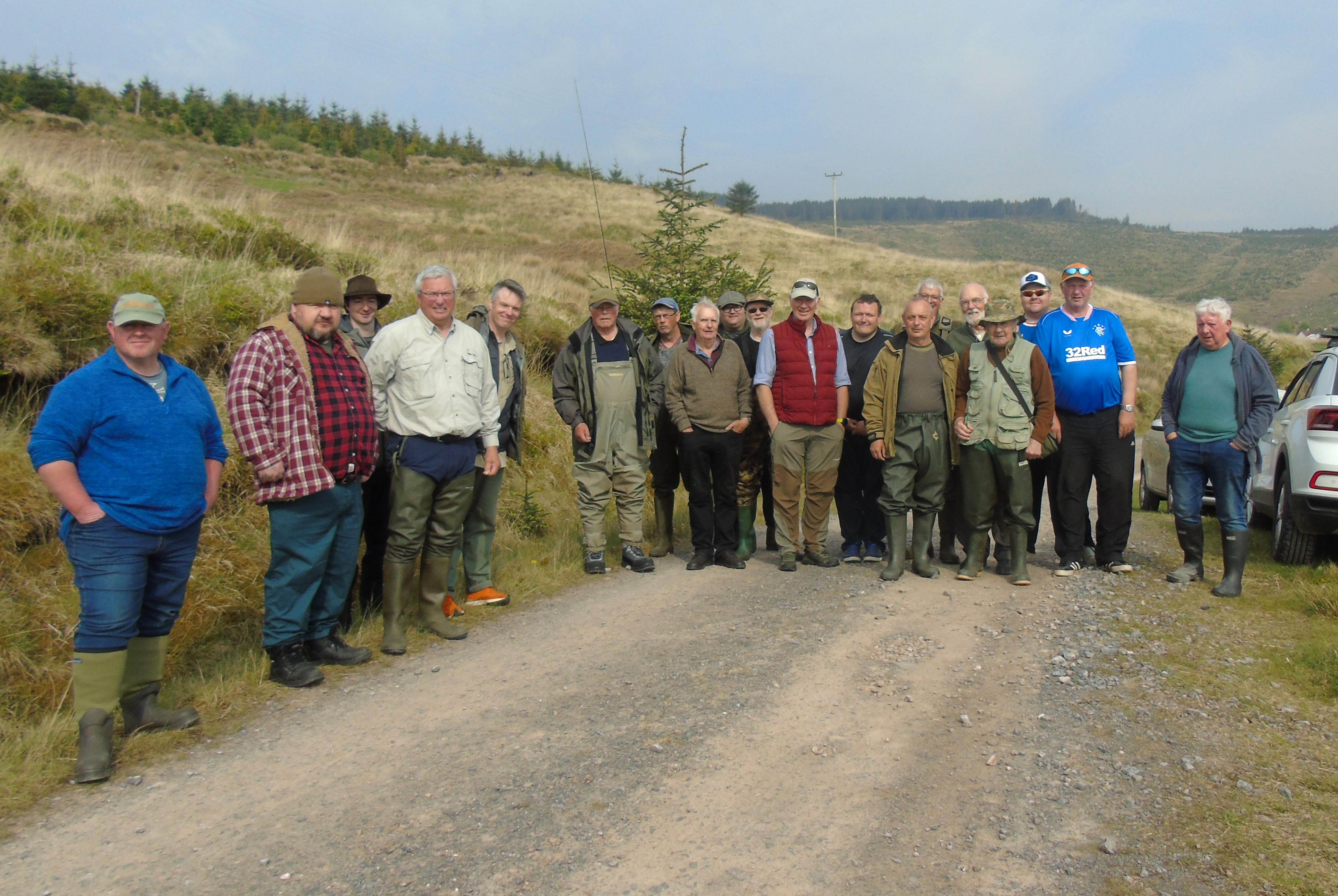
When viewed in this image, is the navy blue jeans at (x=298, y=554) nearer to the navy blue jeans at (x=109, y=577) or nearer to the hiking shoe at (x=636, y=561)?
the navy blue jeans at (x=109, y=577)

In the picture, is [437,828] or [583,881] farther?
[437,828]

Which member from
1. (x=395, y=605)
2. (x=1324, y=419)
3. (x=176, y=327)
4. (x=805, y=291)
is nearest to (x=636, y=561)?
(x=395, y=605)

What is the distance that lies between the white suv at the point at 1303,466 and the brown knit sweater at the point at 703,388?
13.1 ft

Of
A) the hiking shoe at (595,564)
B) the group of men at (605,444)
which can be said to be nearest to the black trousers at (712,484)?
the group of men at (605,444)

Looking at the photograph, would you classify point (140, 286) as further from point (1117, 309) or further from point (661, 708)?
point (1117, 309)

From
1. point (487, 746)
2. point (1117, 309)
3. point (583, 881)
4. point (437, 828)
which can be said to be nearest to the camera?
point (583, 881)

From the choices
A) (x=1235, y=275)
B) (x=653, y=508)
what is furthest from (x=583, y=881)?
(x=1235, y=275)

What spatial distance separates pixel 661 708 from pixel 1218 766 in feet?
8.35

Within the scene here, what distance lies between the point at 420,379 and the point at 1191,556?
601 cm

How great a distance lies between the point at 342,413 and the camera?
491cm

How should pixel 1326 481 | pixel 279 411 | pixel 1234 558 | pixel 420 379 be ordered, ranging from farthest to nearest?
1. pixel 1326 481
2. pixel 1234 558
3. pixel 420 379
4. pixel 279 411

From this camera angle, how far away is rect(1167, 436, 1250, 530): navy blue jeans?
6492mm

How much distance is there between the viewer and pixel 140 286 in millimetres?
7633

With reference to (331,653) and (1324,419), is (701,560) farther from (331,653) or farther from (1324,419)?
(1324,419)
